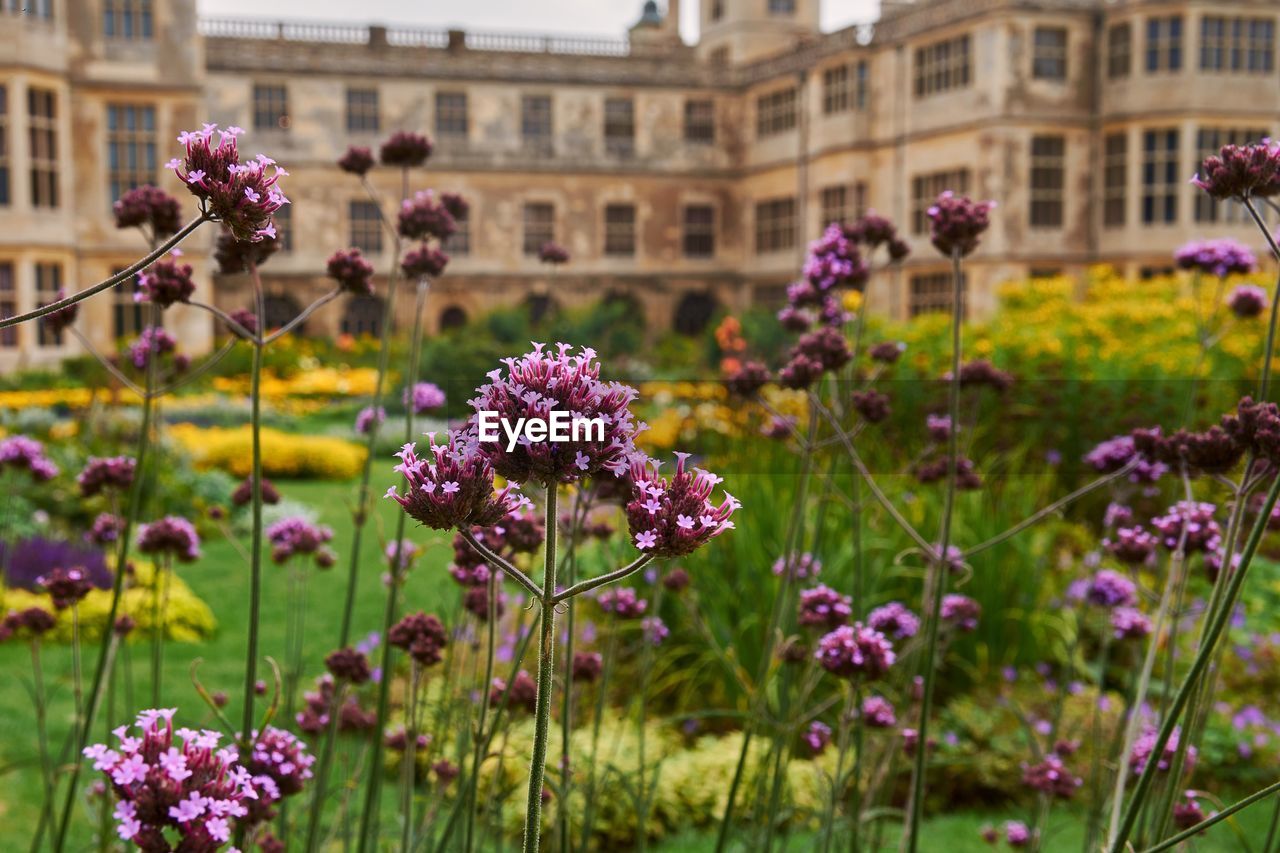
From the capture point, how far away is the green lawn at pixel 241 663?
4.59 meters

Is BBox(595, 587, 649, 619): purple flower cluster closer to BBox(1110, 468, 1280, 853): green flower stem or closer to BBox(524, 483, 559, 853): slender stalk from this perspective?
BBox(1110, 468, 1280, 853): green flower stem

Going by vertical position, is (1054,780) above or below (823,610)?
below

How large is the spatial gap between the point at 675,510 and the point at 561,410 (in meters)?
0.14

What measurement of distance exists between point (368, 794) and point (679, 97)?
87.6 ft

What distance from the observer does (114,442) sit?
9961 millimetres

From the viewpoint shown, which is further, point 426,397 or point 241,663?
point 241,663

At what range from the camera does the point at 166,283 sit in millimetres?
2273

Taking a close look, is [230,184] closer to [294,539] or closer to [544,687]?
[544,687]

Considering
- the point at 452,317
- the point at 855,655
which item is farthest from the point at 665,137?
the point at 855,655

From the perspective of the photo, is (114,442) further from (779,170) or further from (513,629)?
(779,170)

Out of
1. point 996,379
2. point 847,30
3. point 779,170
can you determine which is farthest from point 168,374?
point 779,170

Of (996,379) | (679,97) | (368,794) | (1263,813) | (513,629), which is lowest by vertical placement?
(1263,813)

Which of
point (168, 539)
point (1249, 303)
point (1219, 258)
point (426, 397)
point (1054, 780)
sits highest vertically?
point (1219, 258)

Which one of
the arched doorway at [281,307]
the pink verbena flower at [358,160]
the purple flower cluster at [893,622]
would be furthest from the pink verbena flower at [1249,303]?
the arched doorway at [281,307]
